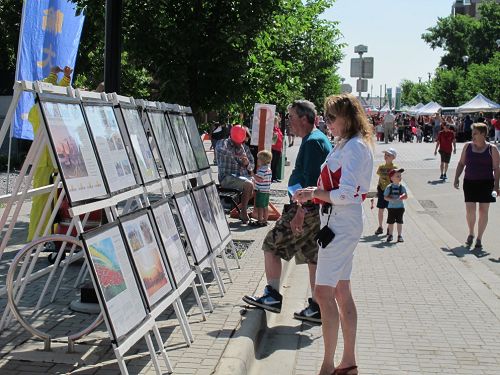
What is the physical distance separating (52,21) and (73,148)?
5774mm

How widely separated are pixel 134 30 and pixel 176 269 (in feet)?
14.2

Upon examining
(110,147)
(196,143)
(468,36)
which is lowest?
(196,143)

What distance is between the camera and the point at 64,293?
680 centimetres

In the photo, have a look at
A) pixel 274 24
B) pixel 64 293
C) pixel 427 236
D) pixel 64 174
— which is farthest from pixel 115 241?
pixel 427 236

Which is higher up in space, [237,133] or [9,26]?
[9,26]

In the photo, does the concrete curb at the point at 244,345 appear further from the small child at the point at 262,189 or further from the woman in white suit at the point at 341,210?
the small child at the point at 262,189

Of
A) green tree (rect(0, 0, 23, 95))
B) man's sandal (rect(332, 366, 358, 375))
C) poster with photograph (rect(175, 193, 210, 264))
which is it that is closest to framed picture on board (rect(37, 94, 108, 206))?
poster with photograph (rect(175, 193, 210, 264))

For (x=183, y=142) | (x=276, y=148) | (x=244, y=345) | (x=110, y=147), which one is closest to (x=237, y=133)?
(x=183, y=142)

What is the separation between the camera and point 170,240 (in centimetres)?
554

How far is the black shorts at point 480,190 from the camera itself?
1094 cm

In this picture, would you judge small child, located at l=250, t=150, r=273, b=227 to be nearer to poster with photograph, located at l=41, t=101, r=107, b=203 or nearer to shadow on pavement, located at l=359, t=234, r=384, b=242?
shadow on pavement, located at l=359, t=234, r=384, b=242

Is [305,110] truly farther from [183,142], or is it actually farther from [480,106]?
[480,106]

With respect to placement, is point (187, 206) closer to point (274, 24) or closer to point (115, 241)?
point (115, 241)

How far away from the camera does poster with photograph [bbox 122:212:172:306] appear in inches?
183
